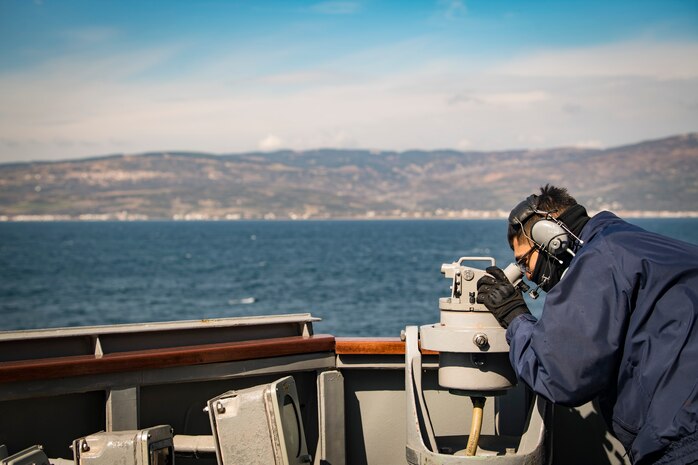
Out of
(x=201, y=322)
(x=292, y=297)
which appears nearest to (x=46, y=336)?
(x=201, y=322)

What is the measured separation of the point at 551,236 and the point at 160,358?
5.50 ft

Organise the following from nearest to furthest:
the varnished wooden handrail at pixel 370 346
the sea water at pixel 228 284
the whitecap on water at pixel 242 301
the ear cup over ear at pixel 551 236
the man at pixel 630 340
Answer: the man at pixel 630 340 < the ear cup over ear at pixel 551 236 < the varnished wooden handrail at pixel 370 346 < the sea water at pixel 228 284 < the whitecap on water at pixel 242 301

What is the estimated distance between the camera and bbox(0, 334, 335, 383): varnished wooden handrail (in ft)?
11.2

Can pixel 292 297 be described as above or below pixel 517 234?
below

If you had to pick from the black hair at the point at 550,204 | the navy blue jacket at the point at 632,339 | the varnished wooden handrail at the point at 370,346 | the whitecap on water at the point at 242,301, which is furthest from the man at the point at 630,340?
the whitecap on water at the point at 242,301

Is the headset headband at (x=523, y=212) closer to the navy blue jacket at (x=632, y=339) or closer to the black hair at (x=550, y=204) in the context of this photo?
the black hair at (x=550, y=204)

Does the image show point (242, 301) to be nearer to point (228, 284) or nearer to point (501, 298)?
point (228, 284)

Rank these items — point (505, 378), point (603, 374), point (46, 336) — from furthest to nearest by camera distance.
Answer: point (46, 336) < point (505, 378) < point (603, 374)

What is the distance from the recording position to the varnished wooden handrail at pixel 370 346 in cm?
404

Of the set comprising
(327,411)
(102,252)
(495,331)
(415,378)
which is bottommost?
(102,252)

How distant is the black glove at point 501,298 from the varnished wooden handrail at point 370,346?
90cm

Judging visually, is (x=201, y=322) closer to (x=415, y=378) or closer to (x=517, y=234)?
(x=415, y=378)

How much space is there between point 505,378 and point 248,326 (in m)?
1.27

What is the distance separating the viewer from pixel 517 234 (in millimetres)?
3131
